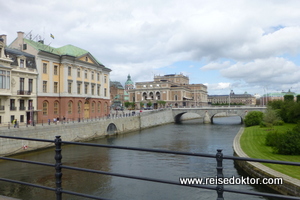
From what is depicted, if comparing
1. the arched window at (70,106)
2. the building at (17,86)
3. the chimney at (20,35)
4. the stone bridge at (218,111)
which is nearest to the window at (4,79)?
the building at (17,86)

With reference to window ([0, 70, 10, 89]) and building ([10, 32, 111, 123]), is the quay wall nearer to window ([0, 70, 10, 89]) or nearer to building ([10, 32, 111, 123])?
building ([10, 32, 111, 123])

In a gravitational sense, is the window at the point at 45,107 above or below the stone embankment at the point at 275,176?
above

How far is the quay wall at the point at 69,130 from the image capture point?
95.0ft

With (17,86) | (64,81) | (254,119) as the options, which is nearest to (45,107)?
(64,81)

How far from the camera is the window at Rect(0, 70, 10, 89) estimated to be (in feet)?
112

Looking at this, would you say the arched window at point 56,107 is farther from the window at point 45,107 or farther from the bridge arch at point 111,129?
the bridge arch at point 111,129

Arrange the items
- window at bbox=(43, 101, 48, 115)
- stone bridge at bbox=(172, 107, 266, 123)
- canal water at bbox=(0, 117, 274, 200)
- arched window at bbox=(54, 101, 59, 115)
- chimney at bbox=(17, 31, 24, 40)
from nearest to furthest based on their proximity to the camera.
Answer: canal water at bbox=(0, 117, 274, 200) < chimney at bbox=(17, 31, 24, 40) < window at bbox=(43, 101, 48, 115) < arched window at bbox=(54, 101, 59, 115) < stone bridge at bbox=(172, 107, 266, 123)

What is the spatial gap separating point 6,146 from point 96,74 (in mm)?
29616

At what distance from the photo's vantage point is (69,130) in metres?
38.7

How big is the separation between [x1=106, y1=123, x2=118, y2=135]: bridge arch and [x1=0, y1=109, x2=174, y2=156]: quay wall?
39 centimetres

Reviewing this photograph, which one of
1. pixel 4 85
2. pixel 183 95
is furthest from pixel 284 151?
pixel 183 95

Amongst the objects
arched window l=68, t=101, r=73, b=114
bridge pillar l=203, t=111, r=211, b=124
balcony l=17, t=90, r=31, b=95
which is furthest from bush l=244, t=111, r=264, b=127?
balcony l=17, t=90, r=31, b=95

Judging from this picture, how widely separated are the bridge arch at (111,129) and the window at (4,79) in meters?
19.5

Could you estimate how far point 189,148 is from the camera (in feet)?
116
